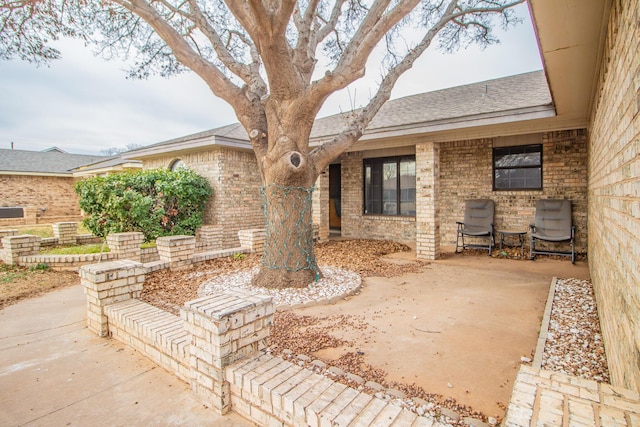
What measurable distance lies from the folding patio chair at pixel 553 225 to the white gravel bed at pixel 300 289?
12.3 ft

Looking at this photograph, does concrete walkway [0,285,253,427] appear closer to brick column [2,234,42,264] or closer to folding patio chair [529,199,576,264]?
brick column [2,234,42,264]

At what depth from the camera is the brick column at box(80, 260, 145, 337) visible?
3.00 meters

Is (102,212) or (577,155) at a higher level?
(577,155)

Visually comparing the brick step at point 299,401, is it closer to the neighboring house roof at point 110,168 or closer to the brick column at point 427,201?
the brick column at point 427,201

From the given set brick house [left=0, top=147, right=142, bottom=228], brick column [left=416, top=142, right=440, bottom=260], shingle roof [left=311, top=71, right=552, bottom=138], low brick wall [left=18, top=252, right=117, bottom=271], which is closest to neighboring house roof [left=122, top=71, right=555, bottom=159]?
shingle roof [left=311, top=71, right=552, bottom=138]

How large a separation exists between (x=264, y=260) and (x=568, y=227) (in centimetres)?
553

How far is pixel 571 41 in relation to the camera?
2.49 metres

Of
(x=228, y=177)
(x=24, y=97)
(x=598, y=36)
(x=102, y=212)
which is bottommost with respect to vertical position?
(x=102, y=212)

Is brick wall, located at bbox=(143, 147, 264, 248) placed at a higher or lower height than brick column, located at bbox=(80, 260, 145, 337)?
higher

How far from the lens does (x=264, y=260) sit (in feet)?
14.2

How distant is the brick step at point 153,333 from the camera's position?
90.7 inches

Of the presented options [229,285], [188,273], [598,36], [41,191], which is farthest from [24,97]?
[598,36]

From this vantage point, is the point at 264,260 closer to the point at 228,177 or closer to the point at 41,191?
the point at 228,177

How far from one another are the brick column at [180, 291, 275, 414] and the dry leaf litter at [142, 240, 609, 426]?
0.51 meters
